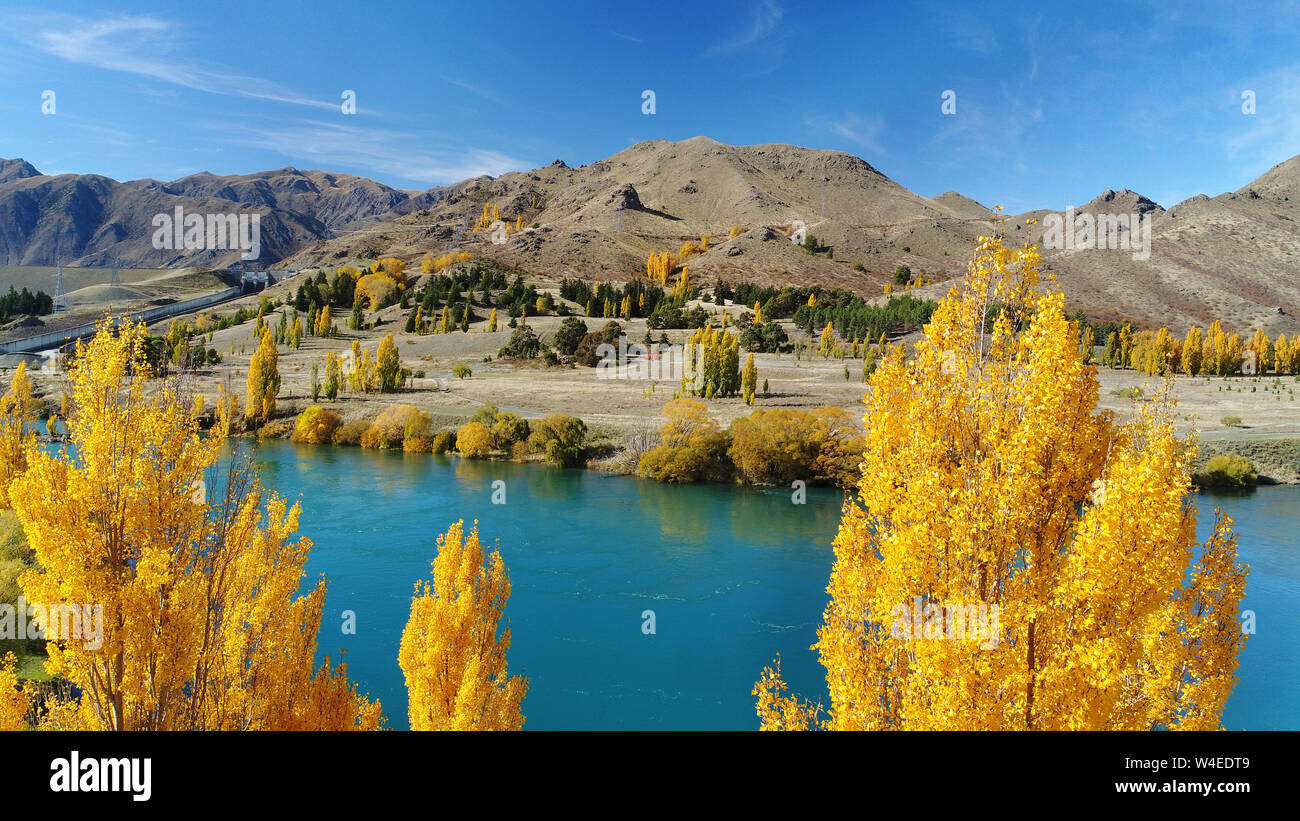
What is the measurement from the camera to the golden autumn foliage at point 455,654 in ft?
36.5

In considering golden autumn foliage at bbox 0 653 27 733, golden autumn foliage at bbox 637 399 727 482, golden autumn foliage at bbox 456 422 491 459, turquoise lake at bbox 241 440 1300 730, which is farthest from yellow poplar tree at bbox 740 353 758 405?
golden autumn foliage at bbox 0 653 27 733

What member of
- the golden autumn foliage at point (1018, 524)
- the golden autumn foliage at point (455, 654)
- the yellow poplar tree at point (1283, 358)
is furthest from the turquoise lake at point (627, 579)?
the yellow poplar tree at point (1283, 358)

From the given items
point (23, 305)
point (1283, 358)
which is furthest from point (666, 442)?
point (23, 305)

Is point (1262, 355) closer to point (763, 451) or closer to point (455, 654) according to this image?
point (763, 451)

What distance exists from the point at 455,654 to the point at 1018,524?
892 cm

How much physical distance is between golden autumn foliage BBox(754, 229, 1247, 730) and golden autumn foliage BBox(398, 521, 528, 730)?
7.11 meters

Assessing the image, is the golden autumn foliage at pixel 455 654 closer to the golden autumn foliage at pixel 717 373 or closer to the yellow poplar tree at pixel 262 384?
the yellow poplar tree at pixel 262 384

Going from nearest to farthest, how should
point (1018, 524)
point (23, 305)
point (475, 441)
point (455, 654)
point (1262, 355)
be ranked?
point (1018, 524) → point (455, 654) → point (475, 441) → point (1262, 355) → point (23, 305)

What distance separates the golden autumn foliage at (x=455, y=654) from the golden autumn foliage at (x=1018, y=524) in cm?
711

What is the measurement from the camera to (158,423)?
7.56 metres

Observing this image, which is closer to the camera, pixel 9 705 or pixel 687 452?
pixel 9 705

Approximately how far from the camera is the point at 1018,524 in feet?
19.8

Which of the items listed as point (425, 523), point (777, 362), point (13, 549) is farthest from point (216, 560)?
point (777, 362)
